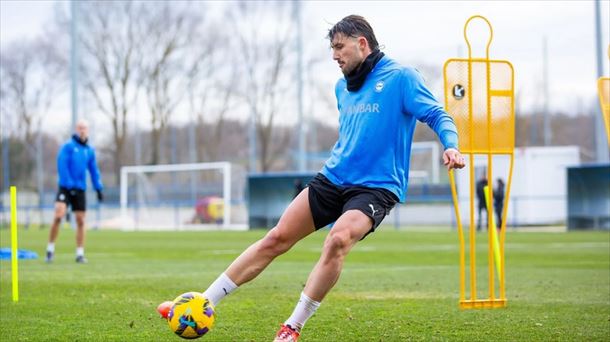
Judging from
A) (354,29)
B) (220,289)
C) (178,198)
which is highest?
(354,29)

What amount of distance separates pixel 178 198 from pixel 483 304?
46.0m

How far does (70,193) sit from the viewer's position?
17469 millimetres

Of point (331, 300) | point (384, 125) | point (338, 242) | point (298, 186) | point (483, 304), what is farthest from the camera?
point (298, 186)

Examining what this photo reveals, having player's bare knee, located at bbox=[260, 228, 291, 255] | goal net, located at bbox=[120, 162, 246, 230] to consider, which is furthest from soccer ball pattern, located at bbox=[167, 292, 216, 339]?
goal net, located at bbox=[120, 162, 246, 230]

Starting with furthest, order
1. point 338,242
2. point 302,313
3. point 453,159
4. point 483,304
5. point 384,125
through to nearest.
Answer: point 483,304
point 384,125
point 302,313
point 338,242
point 453,159

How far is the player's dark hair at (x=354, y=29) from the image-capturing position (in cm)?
665

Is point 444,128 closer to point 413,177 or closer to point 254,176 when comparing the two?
point 254,176

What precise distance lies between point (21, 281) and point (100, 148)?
160ft

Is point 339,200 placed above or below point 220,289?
above

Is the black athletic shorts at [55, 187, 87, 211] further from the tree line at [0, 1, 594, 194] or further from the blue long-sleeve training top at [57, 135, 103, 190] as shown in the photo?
the tree line at [0, 1, 594, 194]

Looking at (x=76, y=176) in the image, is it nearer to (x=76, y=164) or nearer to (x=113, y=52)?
(x=76, y=164)

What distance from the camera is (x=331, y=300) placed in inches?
420

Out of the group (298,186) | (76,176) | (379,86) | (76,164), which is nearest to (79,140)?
(76,164)

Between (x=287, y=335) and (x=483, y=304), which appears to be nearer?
(x=287, y=335)
